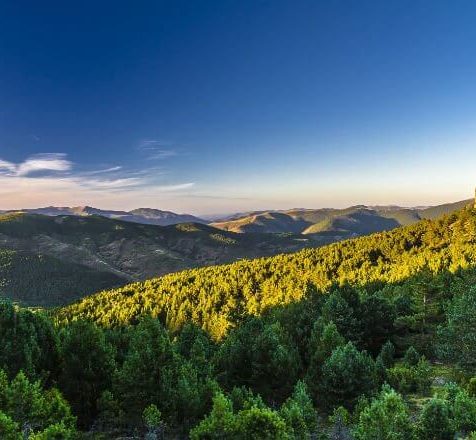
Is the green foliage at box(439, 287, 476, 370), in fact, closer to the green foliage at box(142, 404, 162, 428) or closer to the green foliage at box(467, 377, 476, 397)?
the green foliage at box(467, 377, 476, 397)

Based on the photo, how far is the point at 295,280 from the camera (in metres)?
174

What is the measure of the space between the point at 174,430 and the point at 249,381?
12626 mm

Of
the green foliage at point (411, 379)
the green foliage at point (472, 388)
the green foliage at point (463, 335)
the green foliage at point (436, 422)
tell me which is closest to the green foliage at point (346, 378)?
the green foliage at point (411, 379)

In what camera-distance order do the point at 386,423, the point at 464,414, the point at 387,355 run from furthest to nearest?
the point at 387,355 → the point at 464,414 → the point at 386,423

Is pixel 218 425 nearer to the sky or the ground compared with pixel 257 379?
nearer to the sky

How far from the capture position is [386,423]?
1032 inches

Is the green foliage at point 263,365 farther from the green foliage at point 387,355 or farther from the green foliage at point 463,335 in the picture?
the green foliage at point 463,335

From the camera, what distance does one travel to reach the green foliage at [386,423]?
26.1 m

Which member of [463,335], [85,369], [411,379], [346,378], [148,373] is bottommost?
[411,379]

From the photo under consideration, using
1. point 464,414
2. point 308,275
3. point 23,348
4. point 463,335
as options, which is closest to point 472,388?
point 463,335

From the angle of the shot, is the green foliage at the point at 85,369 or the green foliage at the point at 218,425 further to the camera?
the green foliage at the point at 85,369

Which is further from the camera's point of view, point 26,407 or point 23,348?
point 23,348

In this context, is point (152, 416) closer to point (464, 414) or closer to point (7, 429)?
point (7, 429)

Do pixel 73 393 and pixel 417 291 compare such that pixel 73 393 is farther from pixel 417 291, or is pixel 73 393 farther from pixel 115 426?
pixel 417 291
